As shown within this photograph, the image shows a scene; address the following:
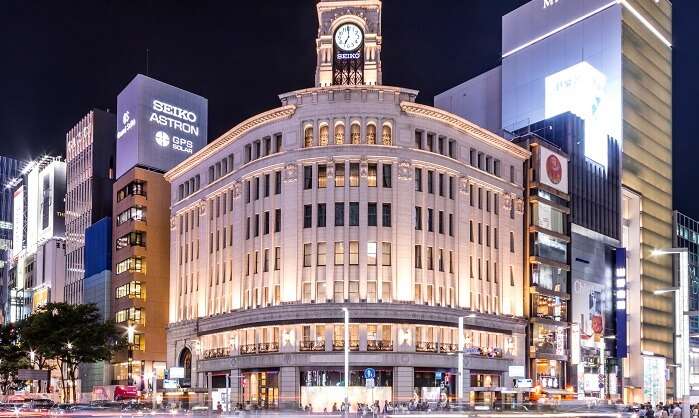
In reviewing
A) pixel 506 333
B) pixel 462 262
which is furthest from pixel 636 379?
pixel 462 262

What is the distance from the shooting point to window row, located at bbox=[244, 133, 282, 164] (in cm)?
9044

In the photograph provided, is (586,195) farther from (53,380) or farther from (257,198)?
(53,380)

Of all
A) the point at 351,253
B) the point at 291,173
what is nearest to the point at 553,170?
the point at 351,253

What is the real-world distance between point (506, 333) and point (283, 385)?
2650cm

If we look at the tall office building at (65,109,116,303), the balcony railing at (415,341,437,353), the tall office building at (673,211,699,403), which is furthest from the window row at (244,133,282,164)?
the tall office building at (673,211,699,403)

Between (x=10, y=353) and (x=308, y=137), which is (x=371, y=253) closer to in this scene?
(x=308, y=137)

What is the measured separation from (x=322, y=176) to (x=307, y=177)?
1631 mm

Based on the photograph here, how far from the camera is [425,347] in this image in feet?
280

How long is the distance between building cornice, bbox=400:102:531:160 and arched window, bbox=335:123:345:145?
6291mm

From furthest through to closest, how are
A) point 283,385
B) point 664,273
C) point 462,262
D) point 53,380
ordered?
point 53,380, point 664,273, point 462,262, point 283,385

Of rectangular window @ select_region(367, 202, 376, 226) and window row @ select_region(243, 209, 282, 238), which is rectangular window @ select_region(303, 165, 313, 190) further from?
rectangular window @ select_region(367, 202, 376, 226)

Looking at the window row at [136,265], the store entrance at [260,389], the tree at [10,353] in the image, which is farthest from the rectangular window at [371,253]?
the tree at [10,353]

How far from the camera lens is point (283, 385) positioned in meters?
83.7

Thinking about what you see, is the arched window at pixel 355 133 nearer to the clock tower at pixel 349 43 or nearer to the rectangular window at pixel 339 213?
the rectangular window at pixel 339 213
